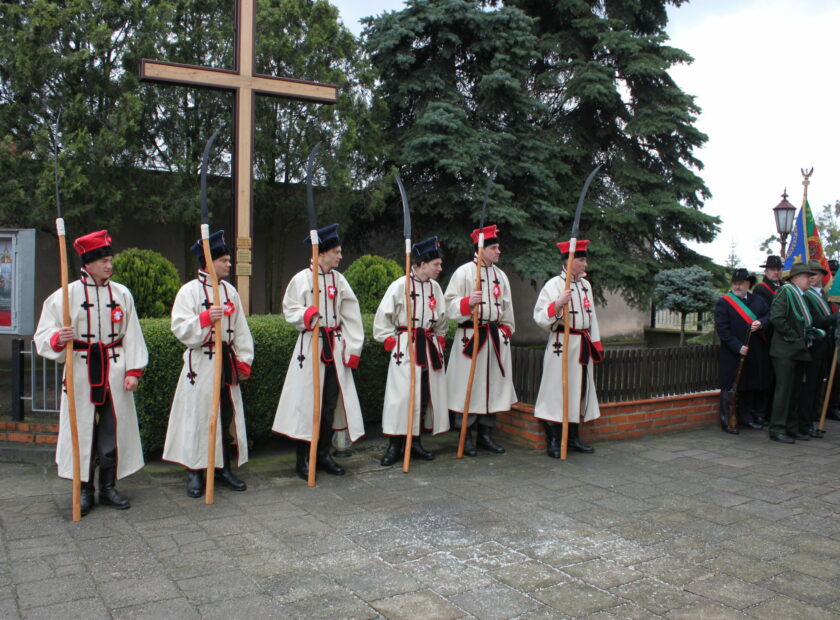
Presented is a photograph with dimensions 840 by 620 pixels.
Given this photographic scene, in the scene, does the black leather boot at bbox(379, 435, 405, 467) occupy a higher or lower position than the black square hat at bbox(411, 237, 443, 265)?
lower

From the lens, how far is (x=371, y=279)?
8.77m

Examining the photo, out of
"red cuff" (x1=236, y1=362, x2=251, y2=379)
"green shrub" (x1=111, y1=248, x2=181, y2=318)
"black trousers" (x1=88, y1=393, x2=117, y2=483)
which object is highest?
"green shrub" (x1=111, y1=248, x2=181, y2=318)

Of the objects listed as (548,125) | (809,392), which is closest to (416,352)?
(809,392)

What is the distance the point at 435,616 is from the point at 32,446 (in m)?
4.38

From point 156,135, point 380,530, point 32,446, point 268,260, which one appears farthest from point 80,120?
point 380,530

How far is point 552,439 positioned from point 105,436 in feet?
12.3

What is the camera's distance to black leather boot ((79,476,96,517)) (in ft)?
15.0

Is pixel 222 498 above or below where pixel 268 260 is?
below

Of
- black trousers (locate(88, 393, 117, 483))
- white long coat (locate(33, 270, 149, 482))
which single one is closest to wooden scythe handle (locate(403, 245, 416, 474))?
white long coat (locate(33, 270, 149, 482))

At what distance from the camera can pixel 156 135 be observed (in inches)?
436

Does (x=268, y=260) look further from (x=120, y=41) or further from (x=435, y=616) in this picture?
(x=435, y=616)

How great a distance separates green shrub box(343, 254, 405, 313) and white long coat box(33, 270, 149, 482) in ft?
13.2

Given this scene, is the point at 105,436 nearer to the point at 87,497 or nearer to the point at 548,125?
the point at 87,497

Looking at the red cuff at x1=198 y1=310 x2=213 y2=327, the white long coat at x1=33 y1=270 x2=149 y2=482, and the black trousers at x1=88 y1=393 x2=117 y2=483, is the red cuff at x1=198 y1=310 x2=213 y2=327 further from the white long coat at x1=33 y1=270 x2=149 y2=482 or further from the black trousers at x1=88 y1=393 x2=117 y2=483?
the black trousers at x1=88 y1=393 x2=117 y2=483
